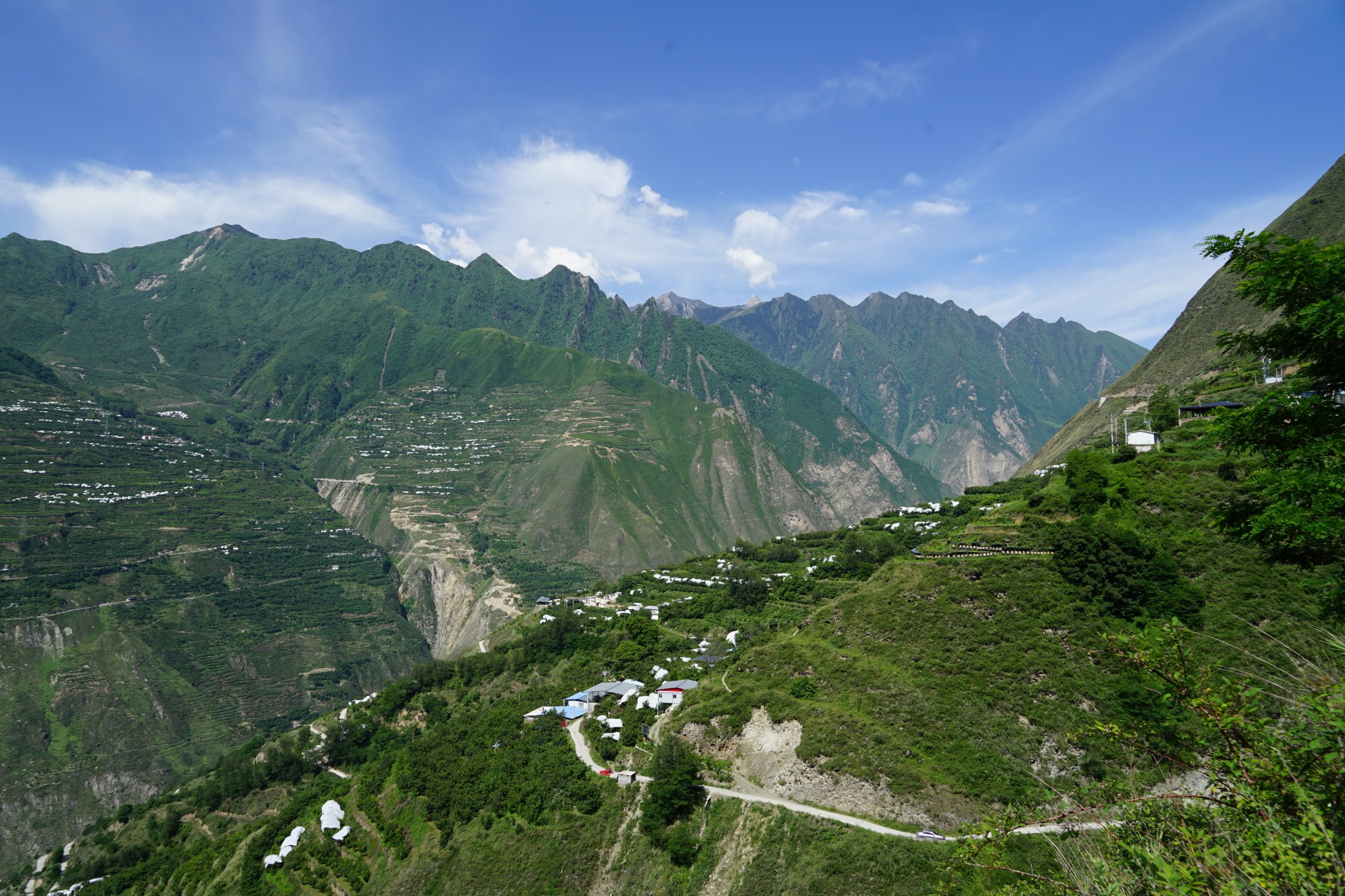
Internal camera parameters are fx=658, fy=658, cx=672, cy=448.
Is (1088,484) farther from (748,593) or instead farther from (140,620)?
(140,620)

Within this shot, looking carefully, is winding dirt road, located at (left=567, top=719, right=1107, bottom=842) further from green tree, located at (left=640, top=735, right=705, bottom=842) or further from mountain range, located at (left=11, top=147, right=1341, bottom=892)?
green tree, located at (left=640, top=735, right=705, bottom=842)

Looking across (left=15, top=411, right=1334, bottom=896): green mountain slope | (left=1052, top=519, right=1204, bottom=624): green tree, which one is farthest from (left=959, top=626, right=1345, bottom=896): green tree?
(left=1052, top=519, right=1204, bottom=624): green tree

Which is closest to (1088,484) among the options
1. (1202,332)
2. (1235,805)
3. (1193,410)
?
(1193,410)

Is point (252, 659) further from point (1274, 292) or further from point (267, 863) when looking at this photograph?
point (1274, 292)

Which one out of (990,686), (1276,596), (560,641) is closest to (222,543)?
(560,641)

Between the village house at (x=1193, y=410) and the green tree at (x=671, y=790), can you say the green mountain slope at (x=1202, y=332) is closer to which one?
the village house at (x=1193, y=410)

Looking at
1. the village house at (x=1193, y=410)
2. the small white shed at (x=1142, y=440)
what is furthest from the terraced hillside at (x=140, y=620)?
Result: the village house at (x=1193, y=410)
